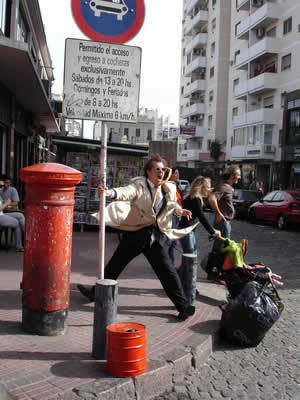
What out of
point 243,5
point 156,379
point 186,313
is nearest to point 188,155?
point 243,5

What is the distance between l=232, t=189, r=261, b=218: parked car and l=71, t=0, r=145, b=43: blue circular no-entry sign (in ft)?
57.0

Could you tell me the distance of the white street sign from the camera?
4.14 metres

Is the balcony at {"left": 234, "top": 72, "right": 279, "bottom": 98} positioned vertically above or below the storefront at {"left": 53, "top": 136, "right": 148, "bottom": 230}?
above

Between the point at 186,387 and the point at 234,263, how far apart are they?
224cm

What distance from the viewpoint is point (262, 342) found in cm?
485

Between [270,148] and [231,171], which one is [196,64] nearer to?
[270,148]

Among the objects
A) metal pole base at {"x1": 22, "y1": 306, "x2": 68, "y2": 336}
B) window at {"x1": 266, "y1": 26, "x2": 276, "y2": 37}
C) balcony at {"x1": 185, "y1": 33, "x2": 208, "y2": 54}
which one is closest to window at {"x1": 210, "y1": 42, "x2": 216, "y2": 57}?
balcony at {"x1": 185, "y1": 33, "x2": 208, "y2": 54}

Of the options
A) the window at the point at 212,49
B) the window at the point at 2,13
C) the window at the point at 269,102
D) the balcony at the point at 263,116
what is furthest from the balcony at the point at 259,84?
the window at the point at 2,13

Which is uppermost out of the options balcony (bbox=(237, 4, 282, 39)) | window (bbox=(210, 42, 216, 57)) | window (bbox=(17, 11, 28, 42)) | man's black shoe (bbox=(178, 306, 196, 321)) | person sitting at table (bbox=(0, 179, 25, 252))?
window (bbox=(210, 42, 216, 57))

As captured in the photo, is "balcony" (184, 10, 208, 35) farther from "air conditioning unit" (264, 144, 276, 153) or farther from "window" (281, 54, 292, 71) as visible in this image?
"air conditioning unit" (264, 144, 276, 153)

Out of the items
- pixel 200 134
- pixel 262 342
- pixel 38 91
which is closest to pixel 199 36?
pixel 200 134

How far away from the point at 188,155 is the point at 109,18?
54.3 m

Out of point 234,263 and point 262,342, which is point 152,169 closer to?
point 234,263

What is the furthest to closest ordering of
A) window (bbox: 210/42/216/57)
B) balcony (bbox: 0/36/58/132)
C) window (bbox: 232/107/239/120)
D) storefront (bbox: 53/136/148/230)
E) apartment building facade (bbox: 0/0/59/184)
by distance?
window (bbox: 210/42/216/57) < window (bbox: 232/107/239/120) < storefront (bbox: 53/136/148/230) < apartment building facade (bbox: 0/0/59/184) < balcony (bbox: 0/36/58/132)
